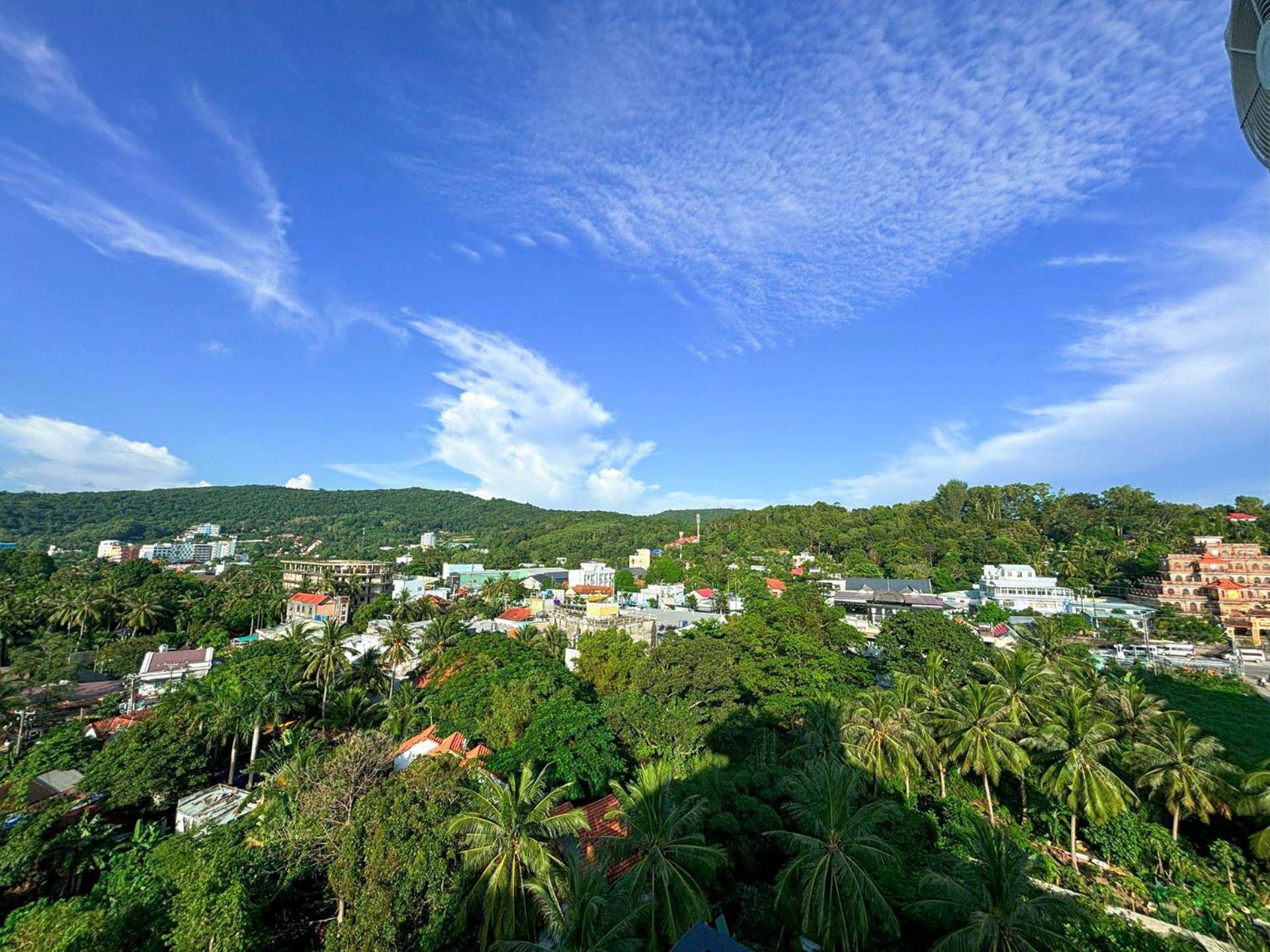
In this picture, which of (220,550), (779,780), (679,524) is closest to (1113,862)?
(779,780)

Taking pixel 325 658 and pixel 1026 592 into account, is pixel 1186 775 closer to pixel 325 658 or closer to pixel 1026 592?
pixel 325 658

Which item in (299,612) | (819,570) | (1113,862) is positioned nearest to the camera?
(1113,862)

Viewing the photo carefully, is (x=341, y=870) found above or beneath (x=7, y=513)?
beneath

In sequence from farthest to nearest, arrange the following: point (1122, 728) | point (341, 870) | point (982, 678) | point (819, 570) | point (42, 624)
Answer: point (819, 570), point (42, 624), point (982, 678), point (1122, 728), point (341, 870)

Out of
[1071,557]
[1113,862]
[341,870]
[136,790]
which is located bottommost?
[1113,862]

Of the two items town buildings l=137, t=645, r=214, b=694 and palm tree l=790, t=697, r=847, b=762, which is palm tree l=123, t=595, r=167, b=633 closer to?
town buildings l=137, t=645, r=214, b=694

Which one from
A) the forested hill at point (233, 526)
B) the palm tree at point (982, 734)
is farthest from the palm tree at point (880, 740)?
the forested hill at point (233, 526)

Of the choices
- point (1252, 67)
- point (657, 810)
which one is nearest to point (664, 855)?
point (657, 810)

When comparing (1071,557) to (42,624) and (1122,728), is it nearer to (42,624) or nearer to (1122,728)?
(1122,728)
